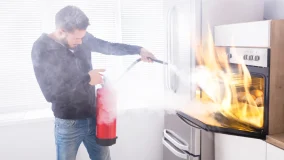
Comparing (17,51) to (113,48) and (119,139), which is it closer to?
(113,48)

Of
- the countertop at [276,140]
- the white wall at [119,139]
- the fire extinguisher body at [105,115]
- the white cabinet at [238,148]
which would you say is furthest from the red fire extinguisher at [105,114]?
the countertop at [276,140]

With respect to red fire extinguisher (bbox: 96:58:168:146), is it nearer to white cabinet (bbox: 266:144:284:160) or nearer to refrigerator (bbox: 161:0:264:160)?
refrigerator (bbox: 161:0:264:160)

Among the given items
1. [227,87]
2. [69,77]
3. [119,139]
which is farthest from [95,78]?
[227,87]

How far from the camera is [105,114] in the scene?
1.68m

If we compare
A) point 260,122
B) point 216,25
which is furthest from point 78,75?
point 260,122

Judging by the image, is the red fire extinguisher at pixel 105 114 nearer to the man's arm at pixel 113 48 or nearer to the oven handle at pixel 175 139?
the man's arm at pixel 113 48

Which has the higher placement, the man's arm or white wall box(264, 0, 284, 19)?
white wall box(264, 0, 284, 19)

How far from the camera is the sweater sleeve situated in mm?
1678

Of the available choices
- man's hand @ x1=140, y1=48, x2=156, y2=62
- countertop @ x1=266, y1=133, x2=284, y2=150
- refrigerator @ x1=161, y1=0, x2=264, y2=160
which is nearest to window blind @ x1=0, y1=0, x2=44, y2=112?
man's hand @ x1=140, y1=48, x2=156, y2=62

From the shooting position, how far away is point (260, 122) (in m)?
1.51

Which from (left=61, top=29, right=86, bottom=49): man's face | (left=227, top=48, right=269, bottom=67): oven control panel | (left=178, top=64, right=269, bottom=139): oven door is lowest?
(left=178, top=64, right=269, bottom=139): oven door

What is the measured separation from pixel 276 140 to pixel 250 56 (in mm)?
436

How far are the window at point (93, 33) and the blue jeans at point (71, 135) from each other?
34cm

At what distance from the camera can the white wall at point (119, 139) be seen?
198 centimetres
